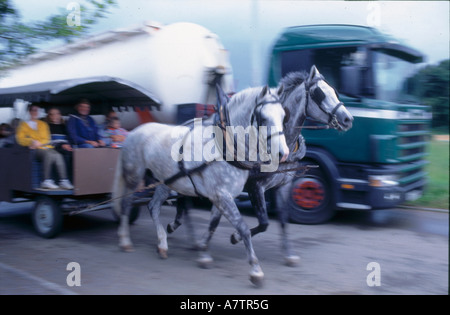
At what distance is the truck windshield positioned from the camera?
244 inches

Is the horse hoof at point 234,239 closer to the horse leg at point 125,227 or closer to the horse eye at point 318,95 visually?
the horse leg at point 125,227

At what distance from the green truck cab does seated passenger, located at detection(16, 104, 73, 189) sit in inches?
135

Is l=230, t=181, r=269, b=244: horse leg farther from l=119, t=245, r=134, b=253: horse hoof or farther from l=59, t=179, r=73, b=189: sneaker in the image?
l=59, t=179, r=73, b=189: sneaker

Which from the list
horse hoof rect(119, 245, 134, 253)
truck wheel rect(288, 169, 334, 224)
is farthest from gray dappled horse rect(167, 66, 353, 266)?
truck wheel rect(288, 169, 334, 224)

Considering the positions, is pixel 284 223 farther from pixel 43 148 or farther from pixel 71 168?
pixel 43 148

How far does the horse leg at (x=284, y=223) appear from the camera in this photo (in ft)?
16.0

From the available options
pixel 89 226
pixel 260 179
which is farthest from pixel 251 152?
pixel 89 226

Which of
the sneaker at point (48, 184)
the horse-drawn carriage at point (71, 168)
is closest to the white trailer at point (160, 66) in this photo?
the horse-drawn carriage at point (71, 168)

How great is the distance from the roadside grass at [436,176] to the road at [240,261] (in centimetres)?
26

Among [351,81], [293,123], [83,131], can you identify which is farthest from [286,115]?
[83,131]

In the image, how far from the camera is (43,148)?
19.3 feet

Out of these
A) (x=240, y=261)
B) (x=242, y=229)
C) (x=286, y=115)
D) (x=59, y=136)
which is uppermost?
(x=286, y=115)

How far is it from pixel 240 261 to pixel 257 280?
3.08ft

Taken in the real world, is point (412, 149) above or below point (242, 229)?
above
